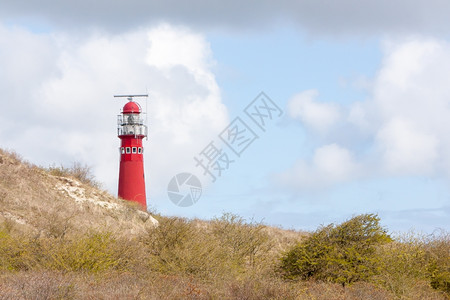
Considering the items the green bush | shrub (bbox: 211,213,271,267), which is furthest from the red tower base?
the green bush

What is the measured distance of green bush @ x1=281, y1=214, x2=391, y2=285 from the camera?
19.4 m

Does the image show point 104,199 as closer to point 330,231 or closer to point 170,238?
point 170,238

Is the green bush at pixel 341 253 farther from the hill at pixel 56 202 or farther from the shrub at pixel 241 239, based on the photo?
the hill at pixel 56 202

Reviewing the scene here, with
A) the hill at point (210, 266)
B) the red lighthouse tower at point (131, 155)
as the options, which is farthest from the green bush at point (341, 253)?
the red lighthouse tower at point (131, 155)

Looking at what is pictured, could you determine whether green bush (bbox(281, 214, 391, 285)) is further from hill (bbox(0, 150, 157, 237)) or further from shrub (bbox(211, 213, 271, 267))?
hill (bbox(0, 150, 157, 237))

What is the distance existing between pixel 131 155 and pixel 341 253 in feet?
76.8

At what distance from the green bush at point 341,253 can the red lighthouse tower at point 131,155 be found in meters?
20.3

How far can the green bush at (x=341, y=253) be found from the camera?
765 inches

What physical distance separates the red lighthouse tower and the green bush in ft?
66.5

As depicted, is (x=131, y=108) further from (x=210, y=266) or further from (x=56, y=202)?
(x=210, y=266)

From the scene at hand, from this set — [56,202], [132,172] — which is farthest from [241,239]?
[132,172]

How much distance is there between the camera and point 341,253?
19531mm

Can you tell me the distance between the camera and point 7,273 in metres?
17.3

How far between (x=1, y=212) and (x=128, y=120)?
14.7 metres
